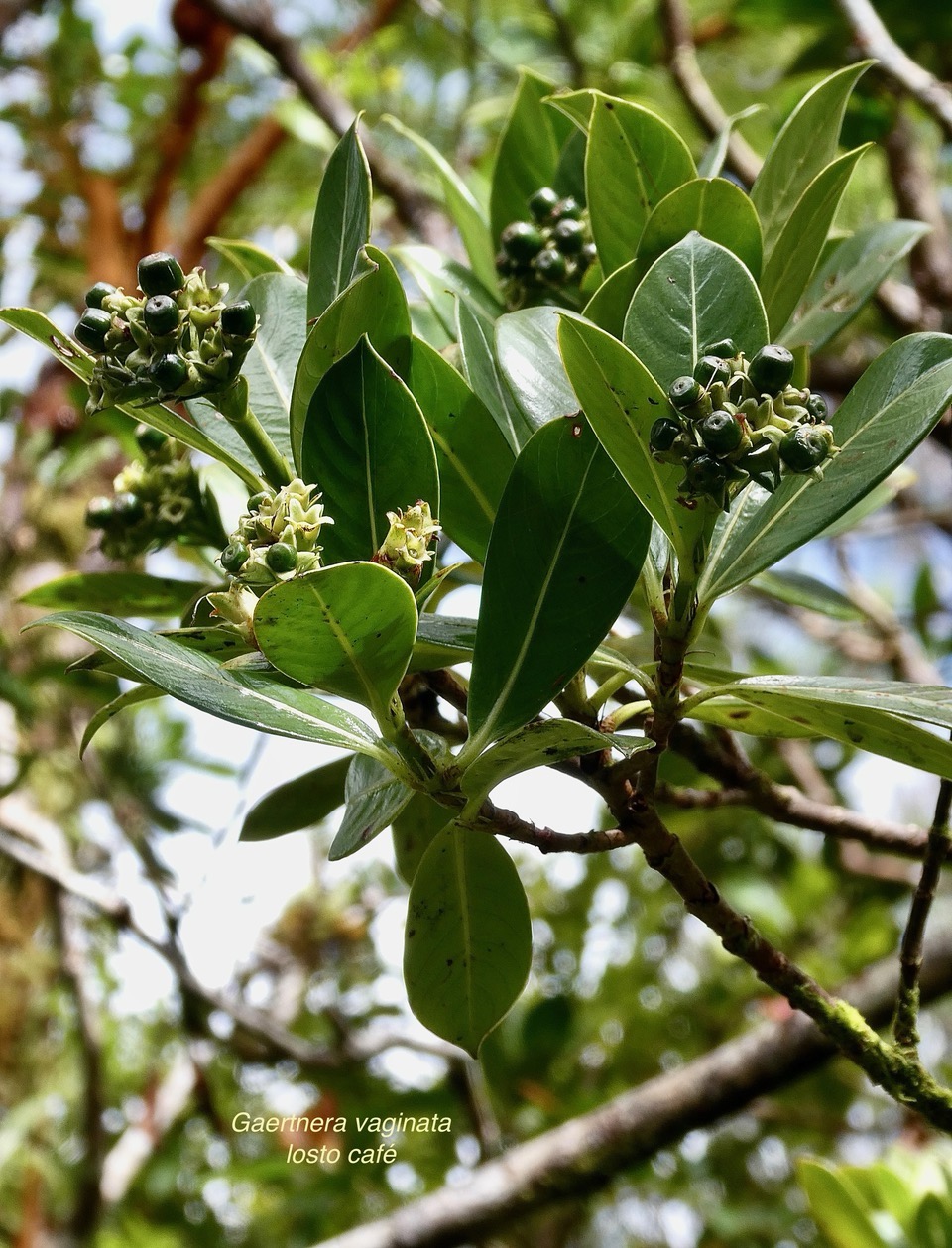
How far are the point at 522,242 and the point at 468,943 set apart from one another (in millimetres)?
497

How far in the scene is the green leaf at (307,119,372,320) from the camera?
611 millimetres

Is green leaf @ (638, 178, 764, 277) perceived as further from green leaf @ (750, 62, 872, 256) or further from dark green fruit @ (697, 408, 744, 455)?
dark green fruit @ (697, 408, 744, 455)

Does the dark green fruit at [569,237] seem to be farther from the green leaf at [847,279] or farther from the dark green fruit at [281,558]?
the dark green fruit at [281,558]

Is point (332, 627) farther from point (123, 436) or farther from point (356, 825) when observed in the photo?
point (123, 436)

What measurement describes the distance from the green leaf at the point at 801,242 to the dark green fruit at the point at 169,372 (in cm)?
37

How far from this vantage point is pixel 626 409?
1.69 ft

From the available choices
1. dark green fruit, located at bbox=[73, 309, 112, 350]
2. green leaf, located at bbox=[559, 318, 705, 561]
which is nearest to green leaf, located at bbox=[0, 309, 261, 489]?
dark green fruit, located at bbox=[73, 309, 112, 350]

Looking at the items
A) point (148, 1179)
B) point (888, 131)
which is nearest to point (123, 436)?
point (888, 131)

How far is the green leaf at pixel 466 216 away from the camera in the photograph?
85 centimetres

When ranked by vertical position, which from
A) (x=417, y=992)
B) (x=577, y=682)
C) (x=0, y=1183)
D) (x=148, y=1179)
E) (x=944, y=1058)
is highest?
(x=577, y=682)

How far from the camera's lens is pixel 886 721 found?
532mm

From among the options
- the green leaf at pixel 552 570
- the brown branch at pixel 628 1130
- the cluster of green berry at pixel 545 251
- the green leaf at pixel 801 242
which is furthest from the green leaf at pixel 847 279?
the brown branch at pixel 628 1130

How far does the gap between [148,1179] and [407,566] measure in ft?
7.64

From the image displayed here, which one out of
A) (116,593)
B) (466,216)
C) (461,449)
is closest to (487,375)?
(461,449)
